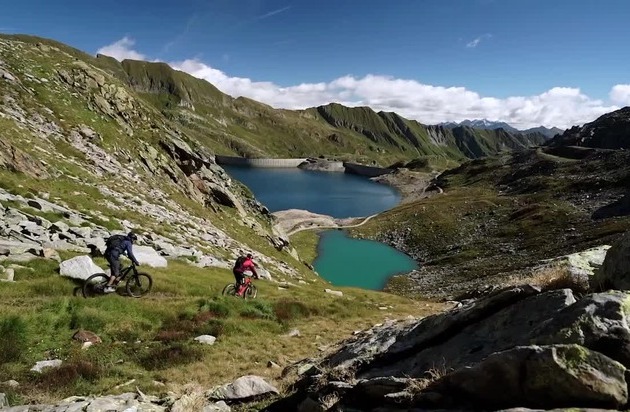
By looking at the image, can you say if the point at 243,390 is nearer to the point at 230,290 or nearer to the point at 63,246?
the point at 230,290

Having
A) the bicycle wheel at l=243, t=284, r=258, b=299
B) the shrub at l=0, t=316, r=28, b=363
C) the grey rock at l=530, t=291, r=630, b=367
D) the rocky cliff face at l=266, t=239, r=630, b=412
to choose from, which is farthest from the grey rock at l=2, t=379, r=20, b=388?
the bicycle wheel at l=243, t=284, r=258, b=299

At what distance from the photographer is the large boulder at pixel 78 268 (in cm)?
2319

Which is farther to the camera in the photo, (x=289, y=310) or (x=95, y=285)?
(x=289, y=310)

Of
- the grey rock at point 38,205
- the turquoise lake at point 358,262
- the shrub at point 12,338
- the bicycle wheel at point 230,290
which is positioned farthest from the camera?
the turquoise lake at point 358,262

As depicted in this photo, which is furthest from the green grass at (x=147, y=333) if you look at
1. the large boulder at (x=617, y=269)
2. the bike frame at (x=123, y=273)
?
the large boulder at (x=617, y=269)

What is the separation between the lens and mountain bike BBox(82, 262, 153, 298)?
75.3 feet

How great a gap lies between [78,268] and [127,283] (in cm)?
252

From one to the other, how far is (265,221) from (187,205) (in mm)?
25591

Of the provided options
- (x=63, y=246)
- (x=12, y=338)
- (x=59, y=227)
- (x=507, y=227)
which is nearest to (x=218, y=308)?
(x=12, y=338)

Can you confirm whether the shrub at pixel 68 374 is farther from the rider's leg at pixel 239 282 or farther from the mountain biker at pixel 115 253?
the rider's leg at pixel 239 282

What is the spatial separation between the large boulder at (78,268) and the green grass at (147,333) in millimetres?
569

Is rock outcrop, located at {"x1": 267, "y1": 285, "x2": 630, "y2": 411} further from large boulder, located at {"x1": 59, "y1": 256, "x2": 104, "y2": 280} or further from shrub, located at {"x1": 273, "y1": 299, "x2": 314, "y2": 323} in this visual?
large boulder, located at {"x1": 59, "y1": 256, "x2": 104, "y2": 280}

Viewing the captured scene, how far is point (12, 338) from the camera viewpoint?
15586 millimetres

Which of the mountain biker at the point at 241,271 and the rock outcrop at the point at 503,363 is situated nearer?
the rock outcrop at the point at 503,363
